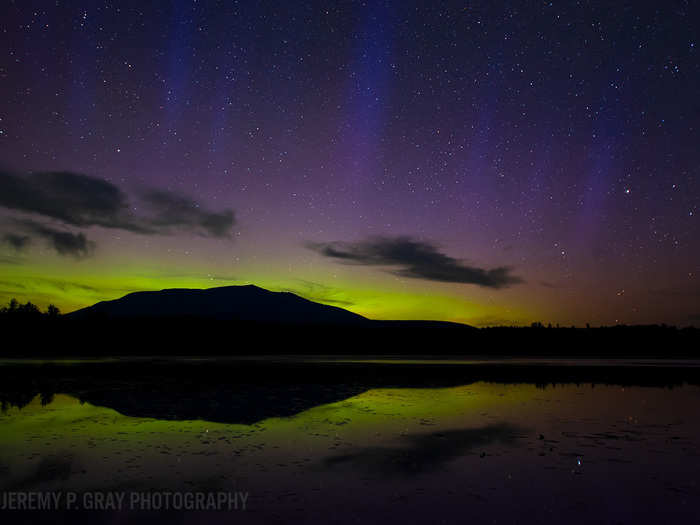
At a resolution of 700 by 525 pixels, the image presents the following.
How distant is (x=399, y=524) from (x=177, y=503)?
428 cm

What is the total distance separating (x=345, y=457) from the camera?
44.8 feet

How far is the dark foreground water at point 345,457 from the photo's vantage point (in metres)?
9.84

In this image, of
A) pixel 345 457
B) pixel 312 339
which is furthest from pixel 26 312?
pixel 345 457

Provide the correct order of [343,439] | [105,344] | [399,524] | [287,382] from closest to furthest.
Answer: [399,524] → [343,439] → [287,382] → [105,344]

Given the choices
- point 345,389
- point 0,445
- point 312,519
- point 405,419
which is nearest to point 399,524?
point 312,519

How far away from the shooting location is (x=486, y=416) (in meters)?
20.3

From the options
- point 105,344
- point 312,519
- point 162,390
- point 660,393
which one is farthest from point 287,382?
point 105,344

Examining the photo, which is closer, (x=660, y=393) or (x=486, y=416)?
(x=486, y=416)

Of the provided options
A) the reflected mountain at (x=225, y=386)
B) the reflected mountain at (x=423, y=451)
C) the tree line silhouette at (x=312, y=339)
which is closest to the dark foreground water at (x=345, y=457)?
the reflected mountain at (x=423, y=451)

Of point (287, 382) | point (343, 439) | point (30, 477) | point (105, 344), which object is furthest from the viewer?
point (105, 344)

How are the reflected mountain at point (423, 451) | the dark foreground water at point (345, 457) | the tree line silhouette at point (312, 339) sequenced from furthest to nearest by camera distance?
the tree line silhouette at point (312, 339), the reflected mountain at point (423, 451), the dark foreground water at point (345, 457)

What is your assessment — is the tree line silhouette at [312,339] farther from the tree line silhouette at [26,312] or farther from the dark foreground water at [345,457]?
the dark foreground water at [345,457]

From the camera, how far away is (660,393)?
27.6 m

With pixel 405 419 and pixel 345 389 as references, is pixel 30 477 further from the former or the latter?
pixel 345 389
